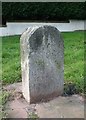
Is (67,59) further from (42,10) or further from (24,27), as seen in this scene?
(42,10)

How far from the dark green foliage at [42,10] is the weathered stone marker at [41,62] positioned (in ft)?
23.4

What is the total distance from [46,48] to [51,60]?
217 mm

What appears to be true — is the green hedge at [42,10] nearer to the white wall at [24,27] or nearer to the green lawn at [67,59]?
the white wall at [24,27]

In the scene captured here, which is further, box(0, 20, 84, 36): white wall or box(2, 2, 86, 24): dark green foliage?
box(2, 2, 86, 24): dark green foliage

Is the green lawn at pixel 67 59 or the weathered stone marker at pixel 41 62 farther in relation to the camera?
the green lawn at pixel 67 59

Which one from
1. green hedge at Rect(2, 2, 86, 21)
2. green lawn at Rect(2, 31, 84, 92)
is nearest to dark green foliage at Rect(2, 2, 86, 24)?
green hedge at Rect(2, 2, 86, 21)

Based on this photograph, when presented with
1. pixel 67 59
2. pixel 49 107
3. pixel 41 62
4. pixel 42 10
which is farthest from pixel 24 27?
pixel 49 107

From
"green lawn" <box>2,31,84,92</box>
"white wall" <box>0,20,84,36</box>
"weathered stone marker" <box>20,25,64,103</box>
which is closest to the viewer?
"weathered stone marker" <box>20,25,64,103</box>

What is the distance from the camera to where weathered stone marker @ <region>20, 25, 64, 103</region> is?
5.38 metres

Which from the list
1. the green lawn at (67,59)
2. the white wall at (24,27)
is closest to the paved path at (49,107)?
the green lawn at (67,59)

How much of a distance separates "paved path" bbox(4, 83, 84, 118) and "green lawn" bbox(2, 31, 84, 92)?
54 centimetres

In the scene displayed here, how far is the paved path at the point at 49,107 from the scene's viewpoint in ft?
16.7

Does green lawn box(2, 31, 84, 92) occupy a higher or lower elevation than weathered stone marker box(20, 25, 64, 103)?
lower

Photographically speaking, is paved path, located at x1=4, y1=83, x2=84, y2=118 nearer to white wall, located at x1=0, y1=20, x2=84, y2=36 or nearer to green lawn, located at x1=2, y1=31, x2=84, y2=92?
green lawn, located at x1=2, y1=31, x2=84, y2=92
